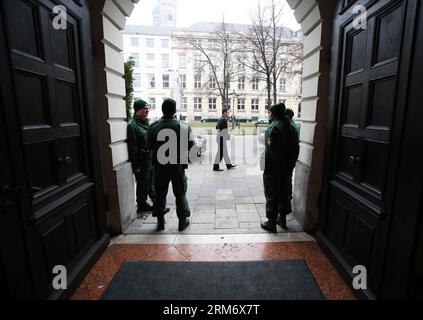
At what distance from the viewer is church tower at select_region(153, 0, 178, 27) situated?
214 ft

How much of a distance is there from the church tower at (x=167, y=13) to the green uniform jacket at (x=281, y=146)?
73.2 m

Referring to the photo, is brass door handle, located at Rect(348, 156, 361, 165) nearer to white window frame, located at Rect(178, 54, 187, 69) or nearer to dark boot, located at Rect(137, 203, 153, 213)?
dark boot, located at Rect(137, 203, 153, 213)

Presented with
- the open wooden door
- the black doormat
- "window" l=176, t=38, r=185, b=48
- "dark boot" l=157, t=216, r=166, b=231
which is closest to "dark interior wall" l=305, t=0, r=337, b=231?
the open wooden door

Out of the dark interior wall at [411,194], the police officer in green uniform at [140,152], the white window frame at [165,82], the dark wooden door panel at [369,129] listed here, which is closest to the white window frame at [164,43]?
the white window frame at [165,82]

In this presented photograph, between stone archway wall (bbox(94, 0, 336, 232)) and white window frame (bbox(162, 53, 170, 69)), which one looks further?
white window frame (bbox(162, 53, 170, 69))

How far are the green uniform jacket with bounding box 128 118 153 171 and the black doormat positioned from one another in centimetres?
184

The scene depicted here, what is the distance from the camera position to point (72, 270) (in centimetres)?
261

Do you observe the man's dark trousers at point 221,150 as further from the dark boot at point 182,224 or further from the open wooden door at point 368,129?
the open wooden door at point 368,129

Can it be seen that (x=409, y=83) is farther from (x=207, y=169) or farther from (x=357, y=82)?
(x=207, y=169)

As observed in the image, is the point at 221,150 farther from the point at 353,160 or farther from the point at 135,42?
the point at 135,42

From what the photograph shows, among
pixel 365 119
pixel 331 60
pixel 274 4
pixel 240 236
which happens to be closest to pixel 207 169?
pixel 240 236

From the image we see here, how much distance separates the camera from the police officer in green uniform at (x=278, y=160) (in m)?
3.55

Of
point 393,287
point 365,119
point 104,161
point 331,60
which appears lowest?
point 393,287
